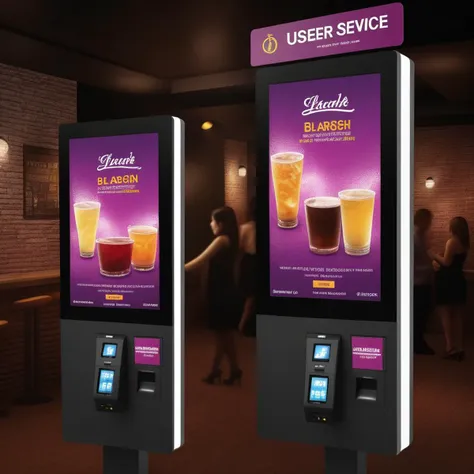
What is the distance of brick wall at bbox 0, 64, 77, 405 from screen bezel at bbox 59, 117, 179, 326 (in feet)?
9.98

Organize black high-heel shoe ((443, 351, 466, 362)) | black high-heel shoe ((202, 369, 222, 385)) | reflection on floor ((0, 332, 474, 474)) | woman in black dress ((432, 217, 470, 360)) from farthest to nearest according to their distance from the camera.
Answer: black high-heel shoe ((443, 351, 466, 362)), woman in black dress ((432, 217, 470, 360)), black high-heel shoe ((202, 369, 222, 385)), reflection on floor ((0, 332, 474, 474))

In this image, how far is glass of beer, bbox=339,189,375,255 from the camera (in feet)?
8.36

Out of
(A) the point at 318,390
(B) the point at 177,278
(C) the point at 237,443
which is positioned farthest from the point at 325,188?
(C) the point at 237,443

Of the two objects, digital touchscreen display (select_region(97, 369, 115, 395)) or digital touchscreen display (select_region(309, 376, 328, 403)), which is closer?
digital touchscreen display (select_region(309, 376, 328, 403))

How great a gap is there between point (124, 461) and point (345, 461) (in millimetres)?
1115

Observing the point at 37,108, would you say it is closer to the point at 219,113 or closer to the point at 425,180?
the point at 219,113

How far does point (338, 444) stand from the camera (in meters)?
2.66

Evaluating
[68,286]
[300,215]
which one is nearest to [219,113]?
[68,286]

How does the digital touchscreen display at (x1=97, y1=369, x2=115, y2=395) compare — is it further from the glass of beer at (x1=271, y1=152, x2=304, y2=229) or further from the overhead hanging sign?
the overhead hanging sign

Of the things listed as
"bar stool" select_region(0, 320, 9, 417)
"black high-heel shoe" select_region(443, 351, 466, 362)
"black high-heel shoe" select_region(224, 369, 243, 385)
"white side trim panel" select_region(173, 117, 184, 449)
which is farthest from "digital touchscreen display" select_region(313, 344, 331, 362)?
"black high-heel shoe" select_region(443, 351, 466, 362)

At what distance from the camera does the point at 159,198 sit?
123 inches

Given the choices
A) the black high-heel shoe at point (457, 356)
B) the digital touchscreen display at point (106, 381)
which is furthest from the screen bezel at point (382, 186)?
the black high-heel shoe at point (457, 356)

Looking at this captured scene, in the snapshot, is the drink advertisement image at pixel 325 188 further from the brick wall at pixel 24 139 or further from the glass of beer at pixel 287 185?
the brick wall at pixel 24 139

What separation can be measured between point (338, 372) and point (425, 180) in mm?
6494
